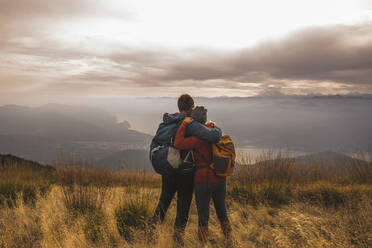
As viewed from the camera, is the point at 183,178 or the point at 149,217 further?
the point at 149,217

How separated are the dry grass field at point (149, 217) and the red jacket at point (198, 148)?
100 cm

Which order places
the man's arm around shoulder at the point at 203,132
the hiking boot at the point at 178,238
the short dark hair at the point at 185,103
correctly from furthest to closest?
the hiking boot at the point at 178,238, the short dark hair at the point at 185,103, the man's arm around shoulder at the point at 203,132

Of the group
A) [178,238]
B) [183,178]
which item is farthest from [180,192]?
[178,238]

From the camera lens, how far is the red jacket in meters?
2.82

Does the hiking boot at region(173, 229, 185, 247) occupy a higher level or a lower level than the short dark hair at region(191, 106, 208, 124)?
lower

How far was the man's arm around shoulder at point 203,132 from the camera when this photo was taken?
9.12 feet

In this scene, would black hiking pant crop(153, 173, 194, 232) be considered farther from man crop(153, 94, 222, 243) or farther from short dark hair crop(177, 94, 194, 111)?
short dark hair crop(177, 94, 194, 111)

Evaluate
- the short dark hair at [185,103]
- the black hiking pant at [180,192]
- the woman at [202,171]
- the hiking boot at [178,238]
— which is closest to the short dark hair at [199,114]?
the woman at [202,171]

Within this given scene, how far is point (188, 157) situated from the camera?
2.93m

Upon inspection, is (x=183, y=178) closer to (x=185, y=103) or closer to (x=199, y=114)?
(x=199, y=114)

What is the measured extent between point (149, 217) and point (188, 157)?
1810mm

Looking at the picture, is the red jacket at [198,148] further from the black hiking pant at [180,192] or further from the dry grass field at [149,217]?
the dry grass field at [149,217]

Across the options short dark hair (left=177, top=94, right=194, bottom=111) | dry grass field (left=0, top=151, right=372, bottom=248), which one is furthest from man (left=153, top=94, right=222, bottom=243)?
dry grass field (left=0, top=151, right=372, bottom=248)

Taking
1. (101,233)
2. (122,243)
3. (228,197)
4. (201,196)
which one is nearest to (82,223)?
(101,233)
